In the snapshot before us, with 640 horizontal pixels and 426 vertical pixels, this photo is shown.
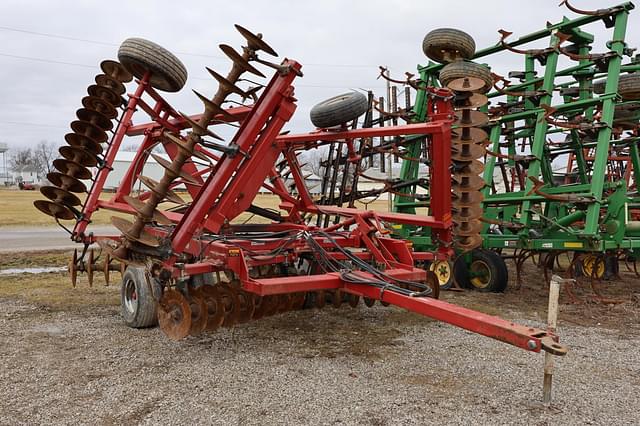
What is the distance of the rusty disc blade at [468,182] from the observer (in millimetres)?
5172

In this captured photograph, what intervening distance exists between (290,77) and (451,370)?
8.56 feet

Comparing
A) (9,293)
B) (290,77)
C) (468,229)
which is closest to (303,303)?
(468,229)

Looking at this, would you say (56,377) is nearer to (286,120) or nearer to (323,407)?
(323,407)

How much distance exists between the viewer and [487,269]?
7.81 m

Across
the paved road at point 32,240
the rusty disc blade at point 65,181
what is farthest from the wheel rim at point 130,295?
the paved road at point 32,240

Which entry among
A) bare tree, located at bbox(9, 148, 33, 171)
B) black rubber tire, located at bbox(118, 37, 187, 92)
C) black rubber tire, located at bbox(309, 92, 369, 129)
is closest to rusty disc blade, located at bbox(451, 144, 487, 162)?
black rubber tire, located at bbox(309, 92, 369, 129)

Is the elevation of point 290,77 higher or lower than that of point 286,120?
higher

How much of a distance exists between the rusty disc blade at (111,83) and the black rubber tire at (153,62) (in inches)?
10.3

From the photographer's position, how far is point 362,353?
15.2ft

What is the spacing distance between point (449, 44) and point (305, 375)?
5.16 m

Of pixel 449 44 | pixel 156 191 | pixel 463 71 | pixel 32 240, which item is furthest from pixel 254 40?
pixel 32 240

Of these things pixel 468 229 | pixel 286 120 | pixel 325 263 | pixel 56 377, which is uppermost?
pixel 286 120

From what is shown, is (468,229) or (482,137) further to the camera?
(468,229)

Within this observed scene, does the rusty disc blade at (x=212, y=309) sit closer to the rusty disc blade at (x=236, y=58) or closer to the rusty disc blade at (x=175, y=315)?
the rusty disc blade at (x=175, y=315)
